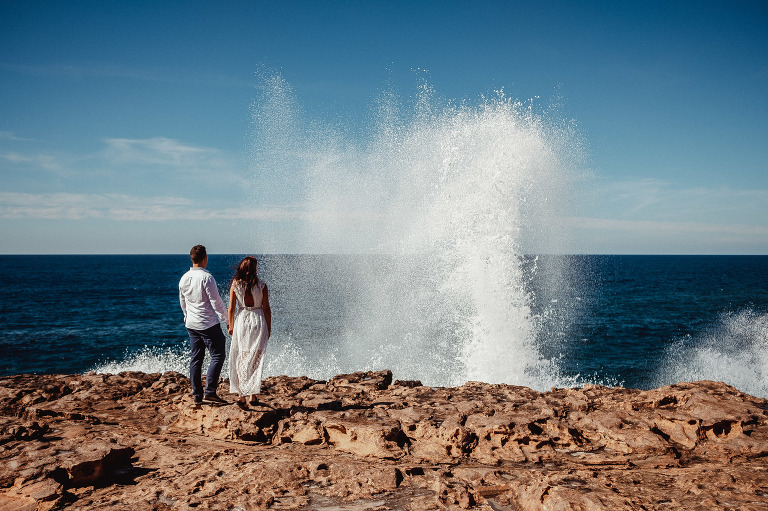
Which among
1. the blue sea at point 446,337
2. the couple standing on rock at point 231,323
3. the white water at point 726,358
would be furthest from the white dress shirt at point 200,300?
the white water at point 726,358

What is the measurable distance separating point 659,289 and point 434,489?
5393 cm

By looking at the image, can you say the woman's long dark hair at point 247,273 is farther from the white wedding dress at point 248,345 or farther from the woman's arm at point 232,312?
the woman's arm at point 232,312

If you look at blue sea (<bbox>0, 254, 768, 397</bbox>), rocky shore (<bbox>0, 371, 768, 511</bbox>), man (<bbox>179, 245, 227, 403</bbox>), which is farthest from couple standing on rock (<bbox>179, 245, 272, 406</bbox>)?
blue sea (<bbox>0, 254, 768, 397</bbox>)

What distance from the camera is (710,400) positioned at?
4.91 meters

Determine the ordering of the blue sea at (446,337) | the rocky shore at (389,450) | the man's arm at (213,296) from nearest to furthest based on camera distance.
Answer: the rocky shore at (389,450)
the man's arm at (213,296)
the blue sea at (446,337)

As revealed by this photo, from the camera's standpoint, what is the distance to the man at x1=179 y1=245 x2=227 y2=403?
16.3 feet

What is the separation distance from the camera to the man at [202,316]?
16.3 ft

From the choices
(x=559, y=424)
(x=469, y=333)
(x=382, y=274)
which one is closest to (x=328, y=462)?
(x=559, y=424)

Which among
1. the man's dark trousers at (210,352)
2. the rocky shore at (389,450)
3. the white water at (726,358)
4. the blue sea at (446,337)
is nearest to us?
the rocky shore at (389,450)

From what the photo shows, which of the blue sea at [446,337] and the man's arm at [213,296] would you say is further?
the blue sea at [446,337]

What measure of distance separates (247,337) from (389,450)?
2.17m

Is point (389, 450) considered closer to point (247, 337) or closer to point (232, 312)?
point (247, 337)

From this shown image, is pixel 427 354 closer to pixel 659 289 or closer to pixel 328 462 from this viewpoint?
pixel 328 462

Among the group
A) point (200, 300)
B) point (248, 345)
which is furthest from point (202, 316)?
point (248, 345)
